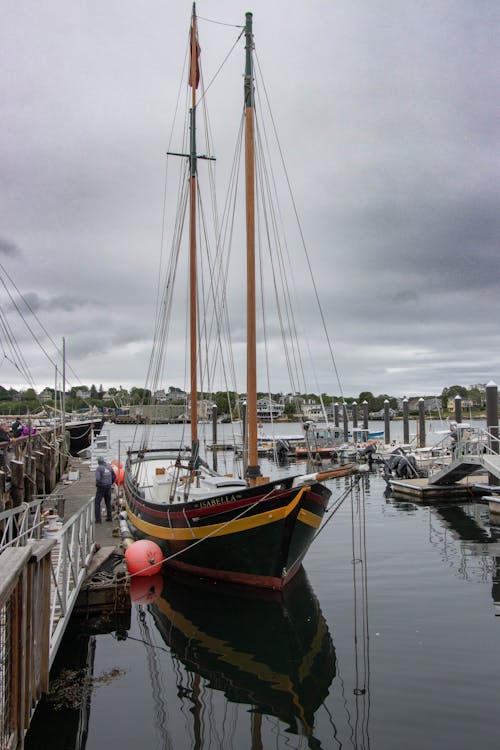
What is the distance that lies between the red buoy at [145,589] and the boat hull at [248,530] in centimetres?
83

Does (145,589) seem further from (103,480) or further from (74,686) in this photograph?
(74,686)

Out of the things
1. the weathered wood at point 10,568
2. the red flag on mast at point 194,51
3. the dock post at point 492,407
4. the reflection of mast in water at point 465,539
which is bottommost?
the reflection of mast in water at point 465,539

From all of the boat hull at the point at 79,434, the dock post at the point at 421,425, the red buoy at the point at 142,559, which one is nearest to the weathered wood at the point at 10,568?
the red buoy at the point at 142,559

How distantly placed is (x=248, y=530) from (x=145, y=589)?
3.53 metres

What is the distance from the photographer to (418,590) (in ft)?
43.4

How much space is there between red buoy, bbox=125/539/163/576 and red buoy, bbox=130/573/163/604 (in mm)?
339

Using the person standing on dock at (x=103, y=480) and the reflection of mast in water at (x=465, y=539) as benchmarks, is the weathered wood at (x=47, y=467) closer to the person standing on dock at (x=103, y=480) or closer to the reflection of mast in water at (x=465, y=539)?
the person standing on dock at (x=103, y=480)

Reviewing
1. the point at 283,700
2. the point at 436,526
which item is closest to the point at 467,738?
the point at 283,700

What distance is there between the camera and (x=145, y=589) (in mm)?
13477

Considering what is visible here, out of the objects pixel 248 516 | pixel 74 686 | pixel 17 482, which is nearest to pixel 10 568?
pixel 74 686

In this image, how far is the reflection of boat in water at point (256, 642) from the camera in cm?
827

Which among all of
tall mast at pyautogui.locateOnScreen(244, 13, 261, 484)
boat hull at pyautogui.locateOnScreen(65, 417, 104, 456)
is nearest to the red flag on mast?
tall mast at pyautogui.locateOnScreen(244, 13, 261, 484)

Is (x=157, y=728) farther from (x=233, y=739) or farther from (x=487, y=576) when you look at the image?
(x=487, y=576)

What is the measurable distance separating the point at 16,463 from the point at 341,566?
37.9 ft
